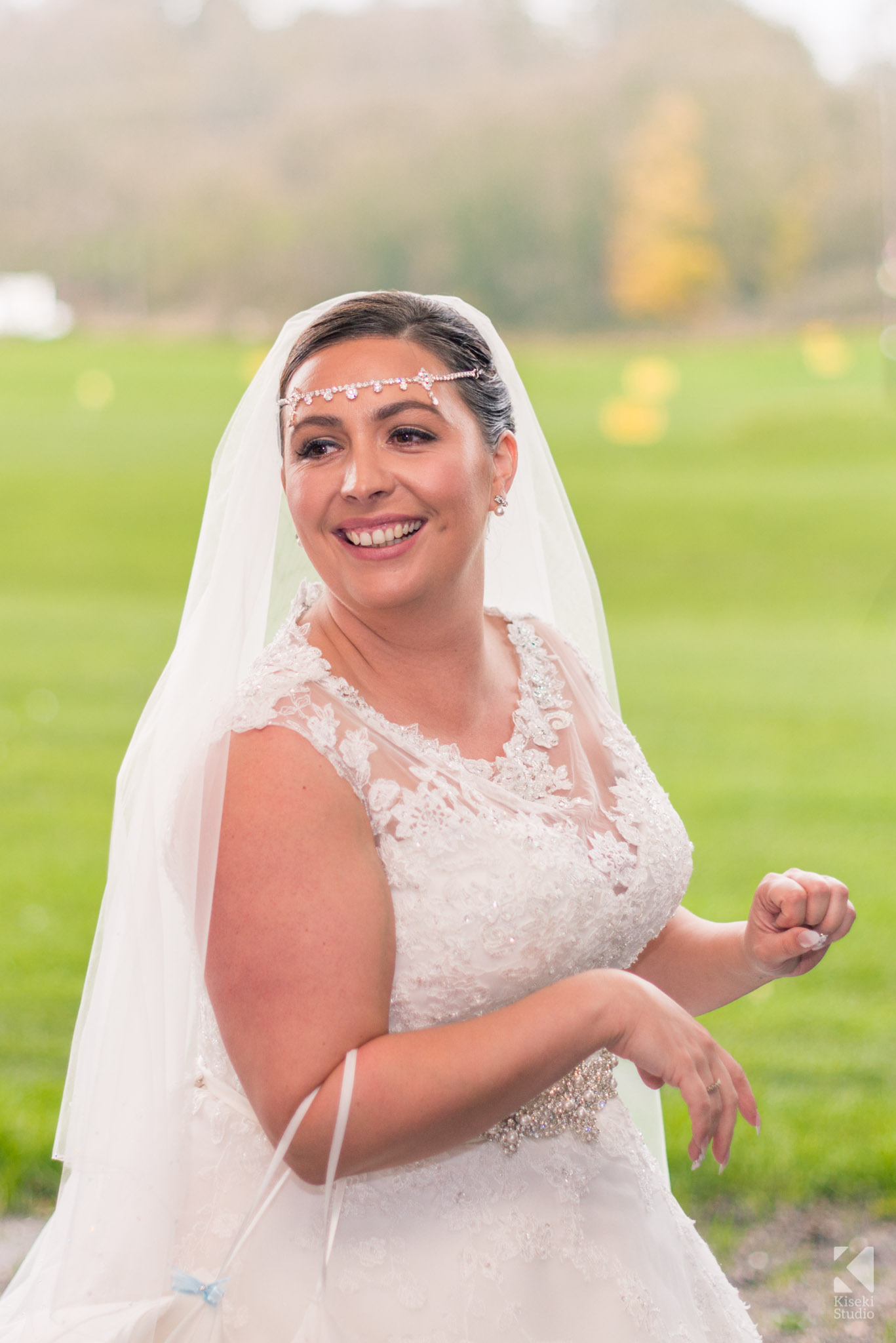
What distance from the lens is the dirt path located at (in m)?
2.56

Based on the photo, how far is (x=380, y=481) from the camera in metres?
1.62

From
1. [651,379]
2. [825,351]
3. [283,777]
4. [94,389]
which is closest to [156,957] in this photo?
[283,777]

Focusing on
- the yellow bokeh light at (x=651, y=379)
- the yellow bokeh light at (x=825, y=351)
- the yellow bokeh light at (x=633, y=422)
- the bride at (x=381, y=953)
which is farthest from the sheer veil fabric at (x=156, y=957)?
the yellow bokeh light at (x=633, y=422)

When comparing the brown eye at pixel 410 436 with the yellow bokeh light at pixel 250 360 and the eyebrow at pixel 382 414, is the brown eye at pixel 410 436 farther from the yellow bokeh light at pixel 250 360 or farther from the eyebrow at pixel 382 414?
the yellow bokeh light at pixel 250 360

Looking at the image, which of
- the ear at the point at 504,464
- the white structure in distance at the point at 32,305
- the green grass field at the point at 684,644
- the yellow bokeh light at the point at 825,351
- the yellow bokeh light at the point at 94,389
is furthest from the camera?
the yellow bokeh light at the point at 94,389

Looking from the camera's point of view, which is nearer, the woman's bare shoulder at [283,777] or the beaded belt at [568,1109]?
the woman's bare shoulder at [283,777]

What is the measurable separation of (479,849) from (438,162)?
1410cm

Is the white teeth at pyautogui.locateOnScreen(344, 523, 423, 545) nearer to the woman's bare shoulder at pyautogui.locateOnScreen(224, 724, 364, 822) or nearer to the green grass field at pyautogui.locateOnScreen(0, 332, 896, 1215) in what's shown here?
the woman's bare shoulder at pyautogui.locateOnScreen(224, 724, 364, 822)

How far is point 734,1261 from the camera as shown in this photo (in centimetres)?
281

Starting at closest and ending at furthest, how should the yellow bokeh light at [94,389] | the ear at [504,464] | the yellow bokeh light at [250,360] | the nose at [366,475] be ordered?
the nose at [366,475]
the ear at [504,464]
the yellow bokeh light at [250,360]
the yellow bokeh light at [94,389]

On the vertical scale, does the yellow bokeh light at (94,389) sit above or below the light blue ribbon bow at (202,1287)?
above

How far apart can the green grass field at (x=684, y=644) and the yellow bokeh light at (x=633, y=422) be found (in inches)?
7.2

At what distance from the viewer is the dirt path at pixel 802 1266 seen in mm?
2559

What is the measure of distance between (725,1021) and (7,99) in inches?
471
